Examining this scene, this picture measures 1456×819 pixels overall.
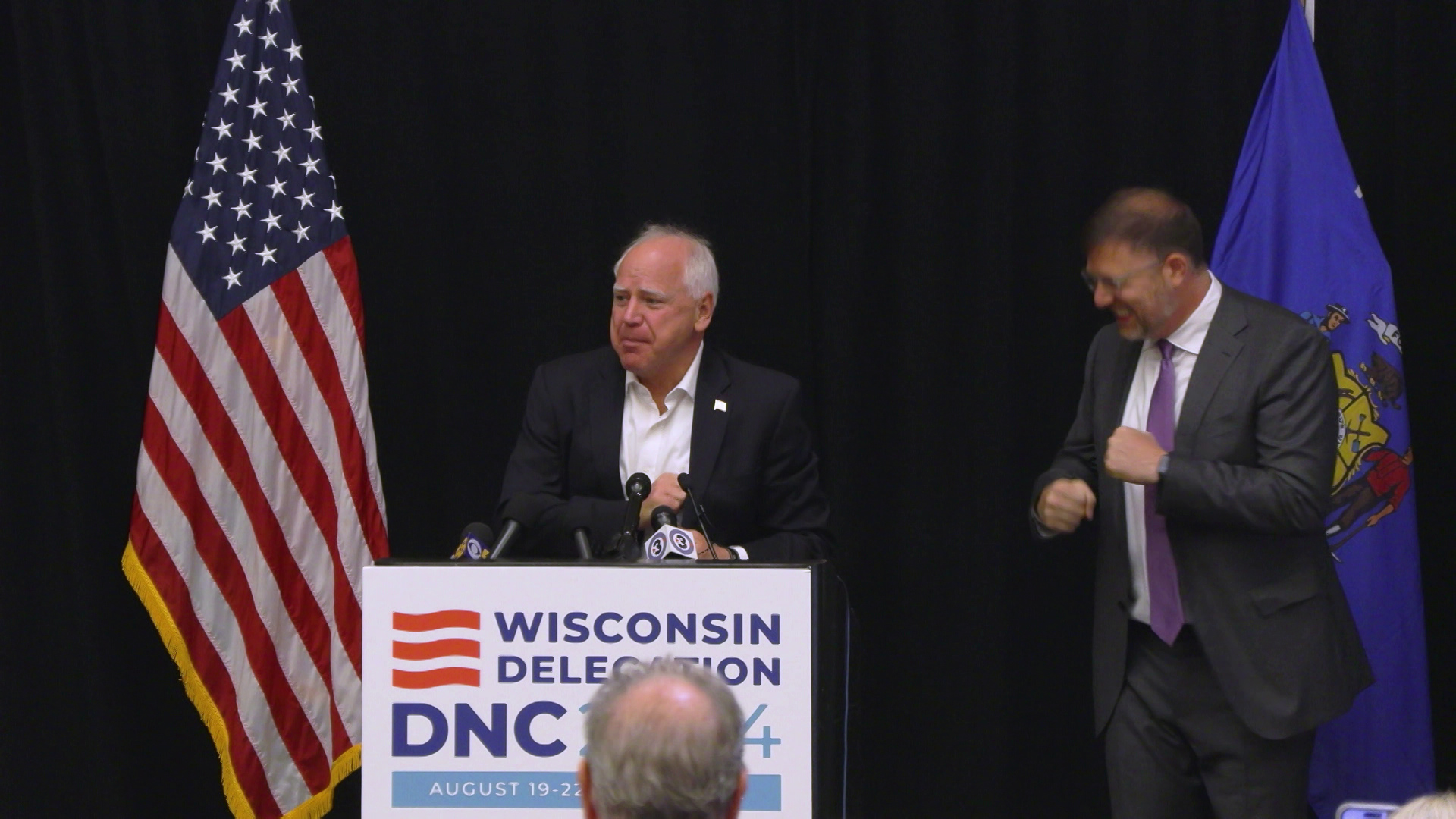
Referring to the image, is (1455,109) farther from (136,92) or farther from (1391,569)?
(136,92)

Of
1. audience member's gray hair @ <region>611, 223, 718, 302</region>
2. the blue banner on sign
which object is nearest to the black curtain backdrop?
audience member's gray hair @ <region>611, 223, 718, 302</region>

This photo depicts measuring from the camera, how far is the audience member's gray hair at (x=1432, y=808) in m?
1.35

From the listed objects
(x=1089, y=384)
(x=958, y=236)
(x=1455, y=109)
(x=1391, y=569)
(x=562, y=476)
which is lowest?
(x=1391, y=569)

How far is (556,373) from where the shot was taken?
363 centimetres

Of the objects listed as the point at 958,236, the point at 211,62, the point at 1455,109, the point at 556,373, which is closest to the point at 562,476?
the point at 556,373

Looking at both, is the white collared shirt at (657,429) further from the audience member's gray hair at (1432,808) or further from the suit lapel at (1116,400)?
the audience member's gray hair at (1432,808)

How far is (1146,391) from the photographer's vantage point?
10.8 feet

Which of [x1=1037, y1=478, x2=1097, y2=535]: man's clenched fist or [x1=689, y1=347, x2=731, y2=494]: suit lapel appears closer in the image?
[x1=1037, y1=478, x2=1097, y2=535]: man's clenched fist

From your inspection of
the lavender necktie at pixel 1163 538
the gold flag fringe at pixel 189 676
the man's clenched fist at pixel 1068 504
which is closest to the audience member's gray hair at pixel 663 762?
the man's clenched fist at pixel 1068 504

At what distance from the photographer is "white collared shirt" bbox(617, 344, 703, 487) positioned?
11.6 ft

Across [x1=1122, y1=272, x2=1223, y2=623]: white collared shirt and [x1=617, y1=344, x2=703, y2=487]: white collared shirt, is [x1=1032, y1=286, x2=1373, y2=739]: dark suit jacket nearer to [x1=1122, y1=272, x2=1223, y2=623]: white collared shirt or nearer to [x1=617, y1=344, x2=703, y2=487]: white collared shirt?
[x1=1122, y1=272, x2=1223, y2=623]: white collared shirt

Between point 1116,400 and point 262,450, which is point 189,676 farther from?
point 1116,400

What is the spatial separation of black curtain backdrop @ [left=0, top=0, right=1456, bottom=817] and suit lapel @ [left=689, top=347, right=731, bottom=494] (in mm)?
843

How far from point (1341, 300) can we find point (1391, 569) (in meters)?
0.72
